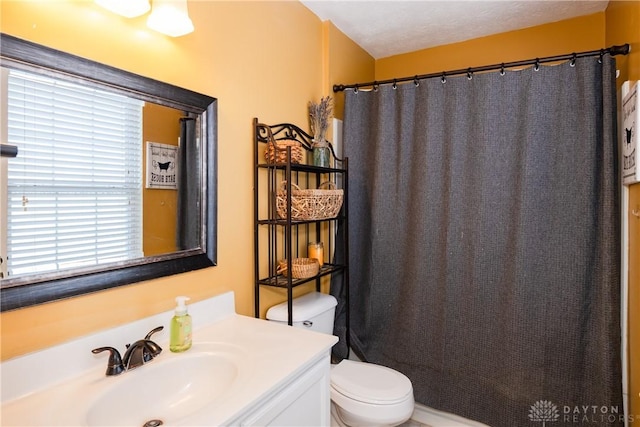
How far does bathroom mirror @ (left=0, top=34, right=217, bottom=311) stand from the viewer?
2.89ft

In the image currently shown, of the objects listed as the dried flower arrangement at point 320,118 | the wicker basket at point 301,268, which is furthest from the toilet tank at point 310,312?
the dried flower arrangement at point 320,118

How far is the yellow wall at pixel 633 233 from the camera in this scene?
1401 millimetres

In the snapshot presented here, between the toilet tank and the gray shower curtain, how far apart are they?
333 mm

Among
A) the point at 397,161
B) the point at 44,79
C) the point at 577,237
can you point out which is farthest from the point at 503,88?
the point at 44,79

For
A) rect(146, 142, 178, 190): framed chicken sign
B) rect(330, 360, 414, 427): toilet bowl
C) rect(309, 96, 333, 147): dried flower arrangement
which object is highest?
rect(309, 96, 333, 147): dried flower arrangement

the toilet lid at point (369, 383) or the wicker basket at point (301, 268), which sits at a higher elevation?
the wicker basket at point (301, 268)

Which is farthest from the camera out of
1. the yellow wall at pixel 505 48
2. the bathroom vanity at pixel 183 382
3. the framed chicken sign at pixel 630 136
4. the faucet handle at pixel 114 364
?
the yellow wall at pixel 505 48

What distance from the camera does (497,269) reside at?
1853 mm

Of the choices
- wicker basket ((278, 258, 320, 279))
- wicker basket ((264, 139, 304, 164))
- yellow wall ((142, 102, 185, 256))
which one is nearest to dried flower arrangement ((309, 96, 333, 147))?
wicker basket ((264, 139, 304, 164))

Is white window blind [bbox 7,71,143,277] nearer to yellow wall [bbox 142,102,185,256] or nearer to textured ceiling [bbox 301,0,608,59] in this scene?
yellow wall [bbox 142,102,185,256]

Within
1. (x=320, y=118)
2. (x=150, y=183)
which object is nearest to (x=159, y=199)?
(x=150, y=183)

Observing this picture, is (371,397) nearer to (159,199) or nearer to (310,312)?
(310,312)

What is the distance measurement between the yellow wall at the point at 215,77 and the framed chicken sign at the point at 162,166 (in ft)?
0.71

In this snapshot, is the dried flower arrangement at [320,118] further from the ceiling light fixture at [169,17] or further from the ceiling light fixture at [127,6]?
the ceiling light fixture at [127,6]
